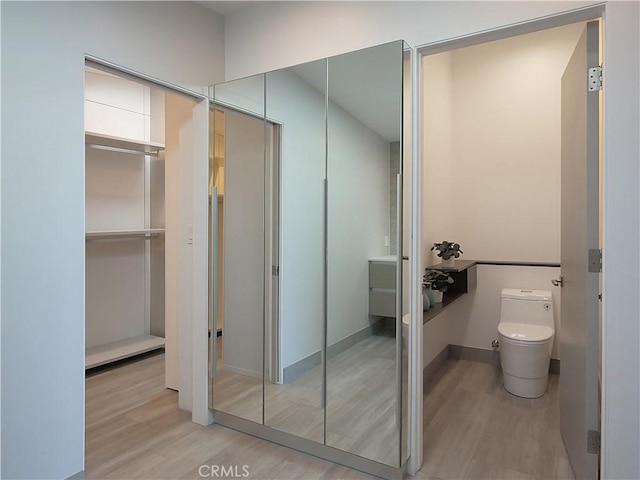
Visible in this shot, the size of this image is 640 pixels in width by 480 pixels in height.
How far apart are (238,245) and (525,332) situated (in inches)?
90.8

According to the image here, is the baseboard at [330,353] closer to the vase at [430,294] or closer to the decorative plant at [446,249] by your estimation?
the vase at [430,294]

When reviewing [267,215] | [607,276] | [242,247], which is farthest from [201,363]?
[607,276]

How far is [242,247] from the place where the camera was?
2.55m

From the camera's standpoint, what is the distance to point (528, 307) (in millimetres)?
3402

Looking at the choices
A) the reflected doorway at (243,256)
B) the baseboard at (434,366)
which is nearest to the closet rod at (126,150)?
the reflected doorway at (243,256)

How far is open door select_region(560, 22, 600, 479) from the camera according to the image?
5.91 feet

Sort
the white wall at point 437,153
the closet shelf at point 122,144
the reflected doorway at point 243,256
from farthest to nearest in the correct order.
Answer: the closet shelf at point 122,144, the white wall at point 437,153, the reflected doorway at point 243,256

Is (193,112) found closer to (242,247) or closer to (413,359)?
(242,247)

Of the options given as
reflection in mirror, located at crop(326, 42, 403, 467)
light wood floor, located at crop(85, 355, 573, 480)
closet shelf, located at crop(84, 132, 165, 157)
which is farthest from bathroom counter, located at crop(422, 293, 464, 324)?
closet shelf, located at crop(84, 132, 165, 157)

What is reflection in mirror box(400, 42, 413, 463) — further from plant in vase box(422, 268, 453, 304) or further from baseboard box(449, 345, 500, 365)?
baseboard box(449, 345, 500, 365)

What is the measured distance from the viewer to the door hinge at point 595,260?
1.76 meters

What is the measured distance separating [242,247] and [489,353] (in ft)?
8.83

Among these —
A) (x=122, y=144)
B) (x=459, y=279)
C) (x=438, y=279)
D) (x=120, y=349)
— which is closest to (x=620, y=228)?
(x=438, y=279)

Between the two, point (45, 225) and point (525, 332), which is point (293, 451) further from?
point (525, 332)
